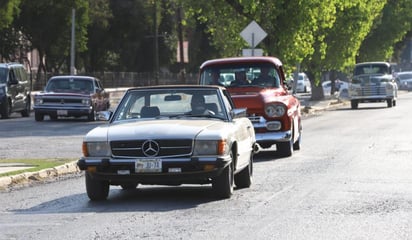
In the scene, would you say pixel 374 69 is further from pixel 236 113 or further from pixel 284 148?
pixel 236 113

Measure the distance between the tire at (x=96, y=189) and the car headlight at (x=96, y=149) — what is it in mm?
311

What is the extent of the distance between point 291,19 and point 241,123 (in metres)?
27.3

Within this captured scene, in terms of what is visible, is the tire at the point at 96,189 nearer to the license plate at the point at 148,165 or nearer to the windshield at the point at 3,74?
the license plate at the point at 148,165

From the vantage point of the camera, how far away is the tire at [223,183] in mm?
12974

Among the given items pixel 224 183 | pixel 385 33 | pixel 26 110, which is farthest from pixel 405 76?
pixel 224 183

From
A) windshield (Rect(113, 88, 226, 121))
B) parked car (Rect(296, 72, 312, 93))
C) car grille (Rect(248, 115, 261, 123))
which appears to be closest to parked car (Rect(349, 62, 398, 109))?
car grille (Rect(248, 115, 261, 123))

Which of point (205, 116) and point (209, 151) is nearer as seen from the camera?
point (209, 151)

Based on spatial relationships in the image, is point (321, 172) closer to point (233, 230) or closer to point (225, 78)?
point (225, 78)

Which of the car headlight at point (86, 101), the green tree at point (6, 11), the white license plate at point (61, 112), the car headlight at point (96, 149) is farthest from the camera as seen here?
the green tree at point (6, 11)

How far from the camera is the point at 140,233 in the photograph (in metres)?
10.3

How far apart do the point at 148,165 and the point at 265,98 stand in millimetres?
7764

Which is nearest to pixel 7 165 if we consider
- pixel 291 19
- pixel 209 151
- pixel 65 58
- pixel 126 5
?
pixel 209 151

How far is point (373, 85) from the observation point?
48.8 metres

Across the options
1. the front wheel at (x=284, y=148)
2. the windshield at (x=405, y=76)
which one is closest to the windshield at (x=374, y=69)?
the front wheel at (x=284, y=148)
